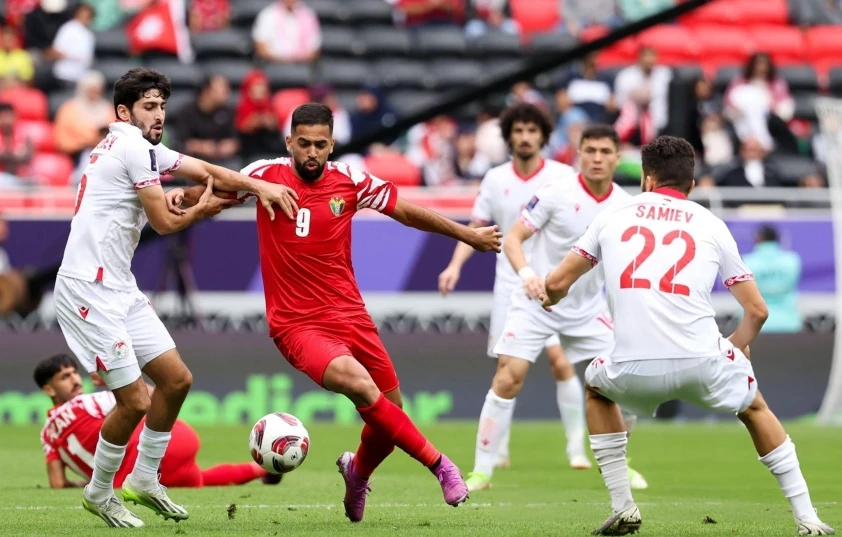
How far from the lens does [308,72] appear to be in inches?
829

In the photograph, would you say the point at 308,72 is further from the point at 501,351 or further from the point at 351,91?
the point at 501,351

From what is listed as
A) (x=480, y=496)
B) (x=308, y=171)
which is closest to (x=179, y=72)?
(x=480, y=496)

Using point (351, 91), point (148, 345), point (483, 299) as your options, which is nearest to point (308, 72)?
point (351, 91)

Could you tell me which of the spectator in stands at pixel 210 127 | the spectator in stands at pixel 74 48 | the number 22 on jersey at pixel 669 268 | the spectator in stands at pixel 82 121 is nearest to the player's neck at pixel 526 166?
the number 22 on jersey at pixel 669 268

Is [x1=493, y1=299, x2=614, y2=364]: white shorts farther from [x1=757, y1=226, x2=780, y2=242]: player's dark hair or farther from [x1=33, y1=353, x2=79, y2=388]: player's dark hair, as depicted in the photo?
[x1=757, y1=226, x2=780, y2=242]: player's dark hair

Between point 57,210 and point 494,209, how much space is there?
20.5ft

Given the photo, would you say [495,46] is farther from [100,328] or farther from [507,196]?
[100,328]

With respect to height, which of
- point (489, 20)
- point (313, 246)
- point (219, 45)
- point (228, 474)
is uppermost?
point (489, 20)

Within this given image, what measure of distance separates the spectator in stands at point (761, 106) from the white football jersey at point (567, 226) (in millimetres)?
10328

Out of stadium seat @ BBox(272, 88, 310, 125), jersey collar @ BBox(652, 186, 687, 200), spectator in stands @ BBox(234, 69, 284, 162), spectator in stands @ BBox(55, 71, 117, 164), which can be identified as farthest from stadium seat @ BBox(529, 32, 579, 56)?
jersey collar @ BBox(652, 186, 687, 200)

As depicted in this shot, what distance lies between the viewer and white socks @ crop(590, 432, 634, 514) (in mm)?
6926

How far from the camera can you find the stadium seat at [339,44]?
21.9m

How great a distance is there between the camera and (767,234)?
648 inches

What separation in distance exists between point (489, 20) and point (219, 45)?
4.53 meters
